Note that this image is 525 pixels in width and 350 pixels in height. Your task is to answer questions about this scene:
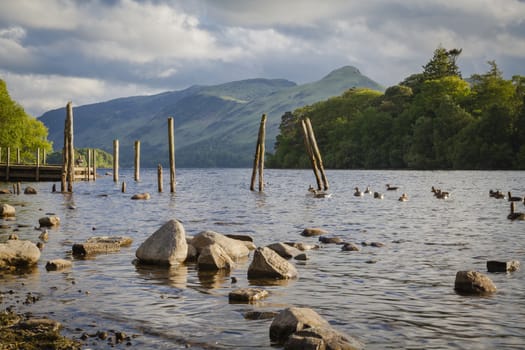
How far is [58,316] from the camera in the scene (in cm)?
955

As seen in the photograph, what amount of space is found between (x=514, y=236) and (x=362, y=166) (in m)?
124

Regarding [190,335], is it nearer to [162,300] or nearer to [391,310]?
[162,300]

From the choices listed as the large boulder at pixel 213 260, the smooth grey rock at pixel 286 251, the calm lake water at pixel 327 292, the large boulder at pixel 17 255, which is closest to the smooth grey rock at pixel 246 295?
the calm lake water at pixel 327 292

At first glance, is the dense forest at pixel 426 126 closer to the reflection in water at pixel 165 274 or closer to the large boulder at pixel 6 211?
the large boulder at pixel 6 211

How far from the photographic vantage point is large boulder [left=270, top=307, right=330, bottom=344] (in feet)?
27.3

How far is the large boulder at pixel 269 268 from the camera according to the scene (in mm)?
13047

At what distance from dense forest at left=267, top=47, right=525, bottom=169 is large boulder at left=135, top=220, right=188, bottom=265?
96049 millimetres

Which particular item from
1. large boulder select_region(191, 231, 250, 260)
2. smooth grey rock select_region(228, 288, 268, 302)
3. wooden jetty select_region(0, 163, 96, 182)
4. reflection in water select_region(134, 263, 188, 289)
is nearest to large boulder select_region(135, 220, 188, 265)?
reflection in water select_region(134, 263, 188, 289)

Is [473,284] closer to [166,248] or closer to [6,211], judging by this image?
[166,248]

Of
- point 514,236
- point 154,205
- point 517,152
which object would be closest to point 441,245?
point 514,236

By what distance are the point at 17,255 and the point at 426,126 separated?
369ft

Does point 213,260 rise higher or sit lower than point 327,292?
higher

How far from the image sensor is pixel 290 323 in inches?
330

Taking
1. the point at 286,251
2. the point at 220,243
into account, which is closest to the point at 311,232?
the point at 286,251
